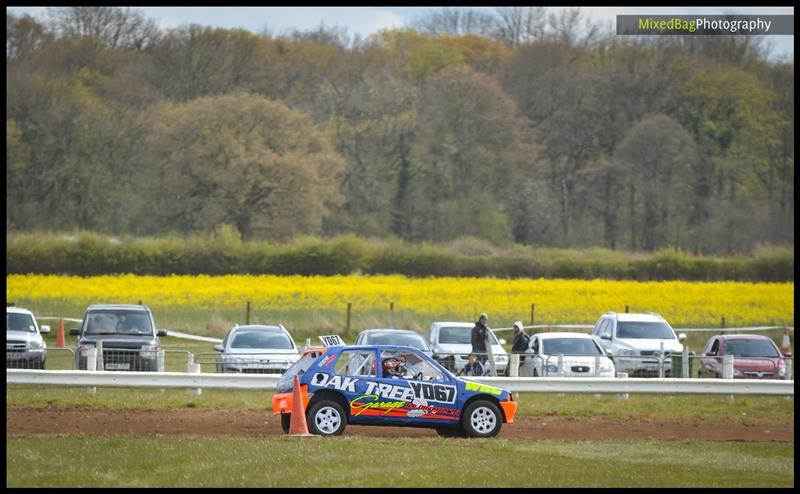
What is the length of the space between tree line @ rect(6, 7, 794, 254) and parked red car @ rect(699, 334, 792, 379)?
42.2 m

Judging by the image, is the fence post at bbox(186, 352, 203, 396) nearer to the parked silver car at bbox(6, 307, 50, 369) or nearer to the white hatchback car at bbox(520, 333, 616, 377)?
the parked silver car at bbox(6, 307, 50, 369)

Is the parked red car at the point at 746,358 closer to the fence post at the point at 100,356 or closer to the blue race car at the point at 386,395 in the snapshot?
the blue race car at the point at 386,395

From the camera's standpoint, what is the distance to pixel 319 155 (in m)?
74.0

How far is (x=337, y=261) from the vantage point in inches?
2409

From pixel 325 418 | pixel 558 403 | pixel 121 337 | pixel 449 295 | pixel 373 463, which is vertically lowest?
pixel 558 403

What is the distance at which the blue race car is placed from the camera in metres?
19.1

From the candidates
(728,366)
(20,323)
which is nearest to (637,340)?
(728,366)

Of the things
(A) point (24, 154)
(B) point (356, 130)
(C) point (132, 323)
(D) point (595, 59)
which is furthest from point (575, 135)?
(C) point (132, 323)

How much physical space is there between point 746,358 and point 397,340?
8.04m

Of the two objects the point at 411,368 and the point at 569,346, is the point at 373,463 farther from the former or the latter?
the point at 569,346

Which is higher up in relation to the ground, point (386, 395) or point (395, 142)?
point (395, 142)

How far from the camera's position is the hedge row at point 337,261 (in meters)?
59.8

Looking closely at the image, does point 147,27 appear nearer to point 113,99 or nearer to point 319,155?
point 113,99

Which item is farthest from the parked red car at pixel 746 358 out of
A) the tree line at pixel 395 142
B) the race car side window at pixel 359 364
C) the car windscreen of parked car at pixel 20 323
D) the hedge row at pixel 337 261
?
the tree line at pixel 395 142
